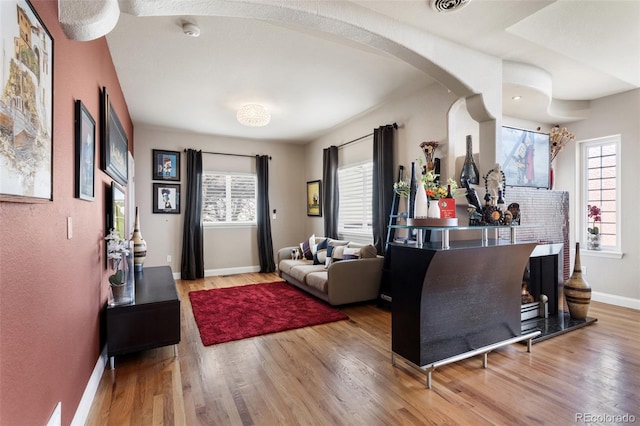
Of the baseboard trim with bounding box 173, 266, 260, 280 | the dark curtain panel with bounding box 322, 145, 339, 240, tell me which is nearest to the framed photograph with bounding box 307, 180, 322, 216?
the dark curtain panel with bounding box 322, 145, 339, 240

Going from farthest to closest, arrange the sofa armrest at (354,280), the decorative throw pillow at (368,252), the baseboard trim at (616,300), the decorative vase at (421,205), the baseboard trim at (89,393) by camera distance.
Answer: the decorative throw pillow at (368,252) → the sofa armrest at (354,280) → the baseboard trim at (616,300) → the decorative vase at (421,205) → the baseboard trim at (89,393)

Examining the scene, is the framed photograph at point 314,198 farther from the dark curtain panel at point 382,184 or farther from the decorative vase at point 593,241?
the decorative vase at point 593,241

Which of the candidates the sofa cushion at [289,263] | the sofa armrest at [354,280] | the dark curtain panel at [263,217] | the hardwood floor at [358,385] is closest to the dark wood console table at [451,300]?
the hardwood floor at [358,385]

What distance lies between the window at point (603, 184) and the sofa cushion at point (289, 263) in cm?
424

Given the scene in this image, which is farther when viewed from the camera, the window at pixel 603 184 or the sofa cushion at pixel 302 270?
the sofa cushion at pixel 302 270

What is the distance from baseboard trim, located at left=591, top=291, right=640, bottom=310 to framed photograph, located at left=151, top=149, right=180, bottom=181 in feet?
22.7

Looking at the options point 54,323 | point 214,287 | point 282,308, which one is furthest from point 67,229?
point 214,287

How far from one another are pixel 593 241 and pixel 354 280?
11.3 feet

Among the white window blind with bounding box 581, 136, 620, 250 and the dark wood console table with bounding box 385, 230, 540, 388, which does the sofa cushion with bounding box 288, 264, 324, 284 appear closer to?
the dark wood console table with bounding box 385, 230, 540, 388

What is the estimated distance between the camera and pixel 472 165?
329cm

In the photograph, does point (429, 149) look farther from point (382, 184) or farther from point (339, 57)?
point (339, 57)

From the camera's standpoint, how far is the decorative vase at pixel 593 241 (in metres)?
4.43

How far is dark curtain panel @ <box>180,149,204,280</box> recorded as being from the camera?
5938 mm

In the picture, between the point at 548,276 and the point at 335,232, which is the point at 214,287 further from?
the point at 548,276
